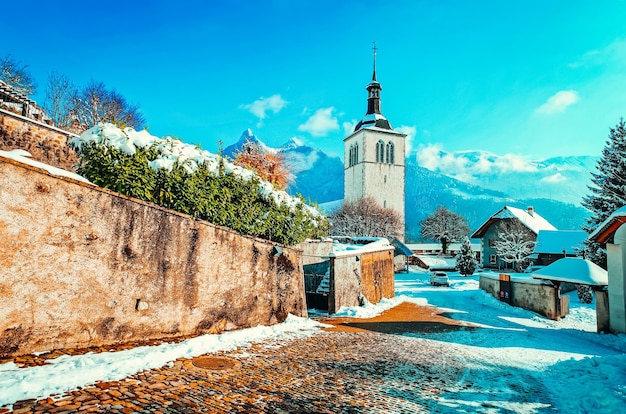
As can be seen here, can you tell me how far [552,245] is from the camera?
112 ft

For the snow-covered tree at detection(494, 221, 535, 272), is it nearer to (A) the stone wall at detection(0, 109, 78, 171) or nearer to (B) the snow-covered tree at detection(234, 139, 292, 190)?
(B) the snow-covered tree at detection(234, 139, 292, 190)

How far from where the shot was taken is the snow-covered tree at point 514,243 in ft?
112

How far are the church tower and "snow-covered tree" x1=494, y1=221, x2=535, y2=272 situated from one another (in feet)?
77.9

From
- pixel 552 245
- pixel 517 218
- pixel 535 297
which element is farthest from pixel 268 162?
pixel 552 245

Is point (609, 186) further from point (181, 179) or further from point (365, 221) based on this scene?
point (365, 221)

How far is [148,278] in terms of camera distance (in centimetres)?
627

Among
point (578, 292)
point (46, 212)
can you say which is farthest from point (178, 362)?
point (578, 292)

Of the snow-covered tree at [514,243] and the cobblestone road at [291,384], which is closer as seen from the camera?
the cobblestone road at [291,384]

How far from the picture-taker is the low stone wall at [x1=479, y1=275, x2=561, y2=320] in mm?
15820

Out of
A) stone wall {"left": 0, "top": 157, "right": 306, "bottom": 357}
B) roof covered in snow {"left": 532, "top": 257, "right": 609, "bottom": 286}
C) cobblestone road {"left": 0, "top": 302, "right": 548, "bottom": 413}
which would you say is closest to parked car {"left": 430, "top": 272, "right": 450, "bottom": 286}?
roof covered in snow {"left": 532, "top": 257, "right": 609, "bottom": 286}

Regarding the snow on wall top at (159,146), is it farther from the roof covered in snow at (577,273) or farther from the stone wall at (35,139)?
the roof covered in snow at (577,273)

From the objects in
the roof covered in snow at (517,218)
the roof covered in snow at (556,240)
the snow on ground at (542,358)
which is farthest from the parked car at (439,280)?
the roof covered in snow at (517,218)

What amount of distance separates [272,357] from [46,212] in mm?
4257

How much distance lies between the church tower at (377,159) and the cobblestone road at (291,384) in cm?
5542
